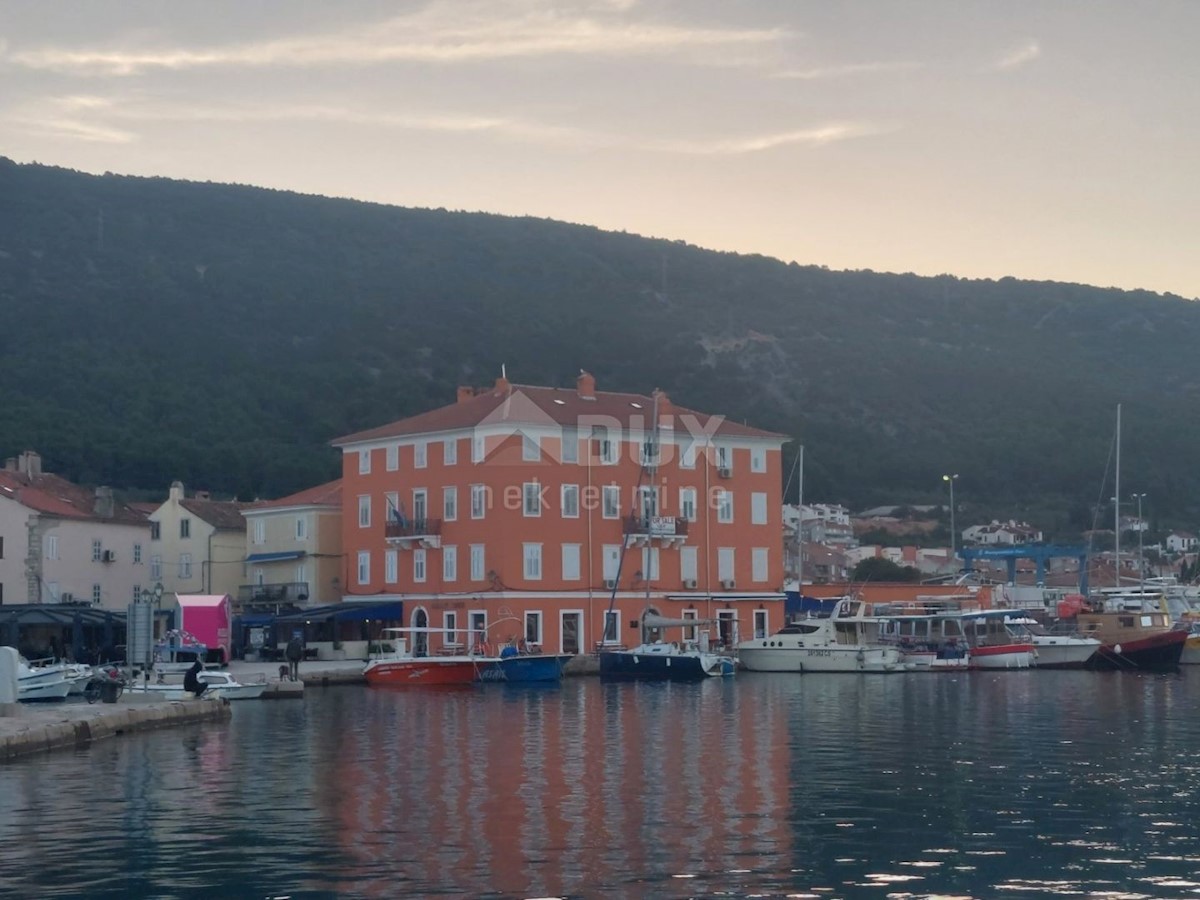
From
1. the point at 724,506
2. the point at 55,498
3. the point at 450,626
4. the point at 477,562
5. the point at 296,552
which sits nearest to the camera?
the point at 477,562

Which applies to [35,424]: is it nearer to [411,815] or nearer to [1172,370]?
[411,815]

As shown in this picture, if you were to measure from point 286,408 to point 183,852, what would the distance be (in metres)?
108

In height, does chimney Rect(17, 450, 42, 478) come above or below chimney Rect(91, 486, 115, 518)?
above

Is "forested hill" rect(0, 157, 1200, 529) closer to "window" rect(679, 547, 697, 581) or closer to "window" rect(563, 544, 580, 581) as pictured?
"window" rect(679, 547, 697, 581)

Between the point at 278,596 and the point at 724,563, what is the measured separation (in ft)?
66.7

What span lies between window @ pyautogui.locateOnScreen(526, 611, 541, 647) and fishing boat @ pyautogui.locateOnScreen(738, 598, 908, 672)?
856cm

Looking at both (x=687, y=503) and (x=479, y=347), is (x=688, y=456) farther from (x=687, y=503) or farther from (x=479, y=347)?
(x=479, y=347)

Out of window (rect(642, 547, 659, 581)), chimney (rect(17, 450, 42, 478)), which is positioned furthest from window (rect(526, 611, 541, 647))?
chimney (rect(17, 450, 42, 478))

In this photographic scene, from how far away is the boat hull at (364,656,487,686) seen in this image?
6294 centimetres

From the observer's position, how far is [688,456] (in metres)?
76.9

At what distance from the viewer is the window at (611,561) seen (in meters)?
73.6

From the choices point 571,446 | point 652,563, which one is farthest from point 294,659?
point 652,563

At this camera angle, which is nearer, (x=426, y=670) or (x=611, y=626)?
(x=426, y=670)

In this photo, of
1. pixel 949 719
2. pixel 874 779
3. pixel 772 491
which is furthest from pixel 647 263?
pixel 874 779
